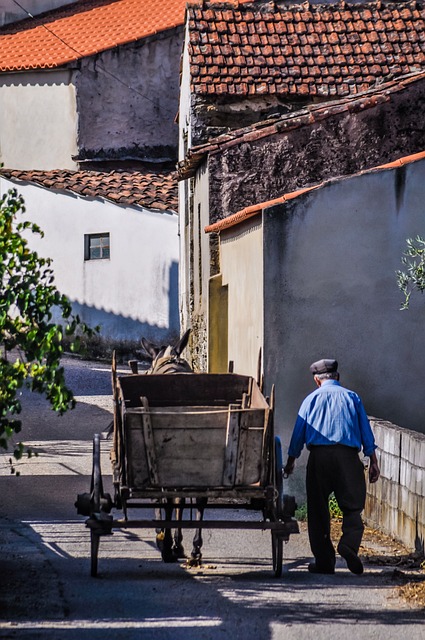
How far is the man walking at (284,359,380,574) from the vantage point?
9844 mm

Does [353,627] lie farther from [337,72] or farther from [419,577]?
[337,72]

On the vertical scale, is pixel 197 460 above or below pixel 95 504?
above

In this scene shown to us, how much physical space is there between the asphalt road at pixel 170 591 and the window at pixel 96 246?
1712 cm

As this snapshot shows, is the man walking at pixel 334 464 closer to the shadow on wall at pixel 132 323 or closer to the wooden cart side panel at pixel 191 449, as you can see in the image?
the wooden cart side panel at pixel 191 449

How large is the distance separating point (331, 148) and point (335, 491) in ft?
26.0

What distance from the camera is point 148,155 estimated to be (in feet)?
114

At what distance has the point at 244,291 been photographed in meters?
14.9

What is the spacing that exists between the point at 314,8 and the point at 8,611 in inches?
619

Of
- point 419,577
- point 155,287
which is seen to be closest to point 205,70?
point 155,287

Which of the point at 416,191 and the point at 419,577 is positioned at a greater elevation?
the point at 416,191

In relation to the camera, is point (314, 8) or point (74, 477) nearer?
point (74, 477)

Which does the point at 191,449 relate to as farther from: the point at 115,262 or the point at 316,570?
the point at 115,262

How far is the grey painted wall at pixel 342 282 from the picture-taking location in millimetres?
13258

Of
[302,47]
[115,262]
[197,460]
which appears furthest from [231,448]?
[115,262]
